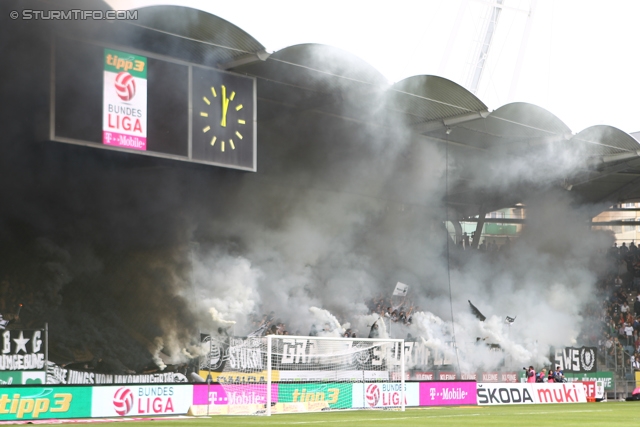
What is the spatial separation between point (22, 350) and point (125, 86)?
284 inches

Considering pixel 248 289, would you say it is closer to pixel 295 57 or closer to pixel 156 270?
pixel 156 270

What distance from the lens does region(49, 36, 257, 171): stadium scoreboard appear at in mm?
19234

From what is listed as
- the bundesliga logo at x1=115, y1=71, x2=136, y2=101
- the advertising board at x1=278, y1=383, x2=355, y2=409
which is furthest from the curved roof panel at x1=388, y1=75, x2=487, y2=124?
the advertising board at x1=278, y1=383, x2=355, y2=409

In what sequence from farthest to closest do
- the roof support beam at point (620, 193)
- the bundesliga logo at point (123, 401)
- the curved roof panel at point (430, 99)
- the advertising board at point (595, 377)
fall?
the roof support beam at point (620, 193), the advertising board at point (595, 377), the curved roof panel at point (430, 99), the bundesliga logo at point (123, 401)

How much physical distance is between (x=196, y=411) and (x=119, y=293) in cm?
814

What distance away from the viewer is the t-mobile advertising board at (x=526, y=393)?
24.6 metres

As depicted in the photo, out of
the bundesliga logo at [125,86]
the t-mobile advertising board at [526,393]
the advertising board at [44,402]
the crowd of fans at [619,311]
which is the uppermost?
the bundesliga logo at [125,86]

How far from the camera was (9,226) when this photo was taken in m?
23.3

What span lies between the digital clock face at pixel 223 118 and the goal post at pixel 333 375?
5.24m

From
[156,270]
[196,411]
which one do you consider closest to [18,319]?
[156,270]

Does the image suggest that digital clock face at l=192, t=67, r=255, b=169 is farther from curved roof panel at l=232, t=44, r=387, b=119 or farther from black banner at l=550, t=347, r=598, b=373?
black banner at l=550, t=347, r=598, b=373

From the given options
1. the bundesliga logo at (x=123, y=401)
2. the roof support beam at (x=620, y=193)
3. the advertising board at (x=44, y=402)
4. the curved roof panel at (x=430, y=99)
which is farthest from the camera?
the roof support beam at (x=620, y=193)

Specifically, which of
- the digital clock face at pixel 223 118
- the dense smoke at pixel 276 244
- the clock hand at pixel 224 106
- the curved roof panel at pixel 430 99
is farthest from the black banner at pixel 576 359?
the clock hand at pixel 224 106

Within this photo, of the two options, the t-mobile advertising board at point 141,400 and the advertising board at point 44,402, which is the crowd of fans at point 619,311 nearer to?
the t-mobile advertising board at point 141,400
